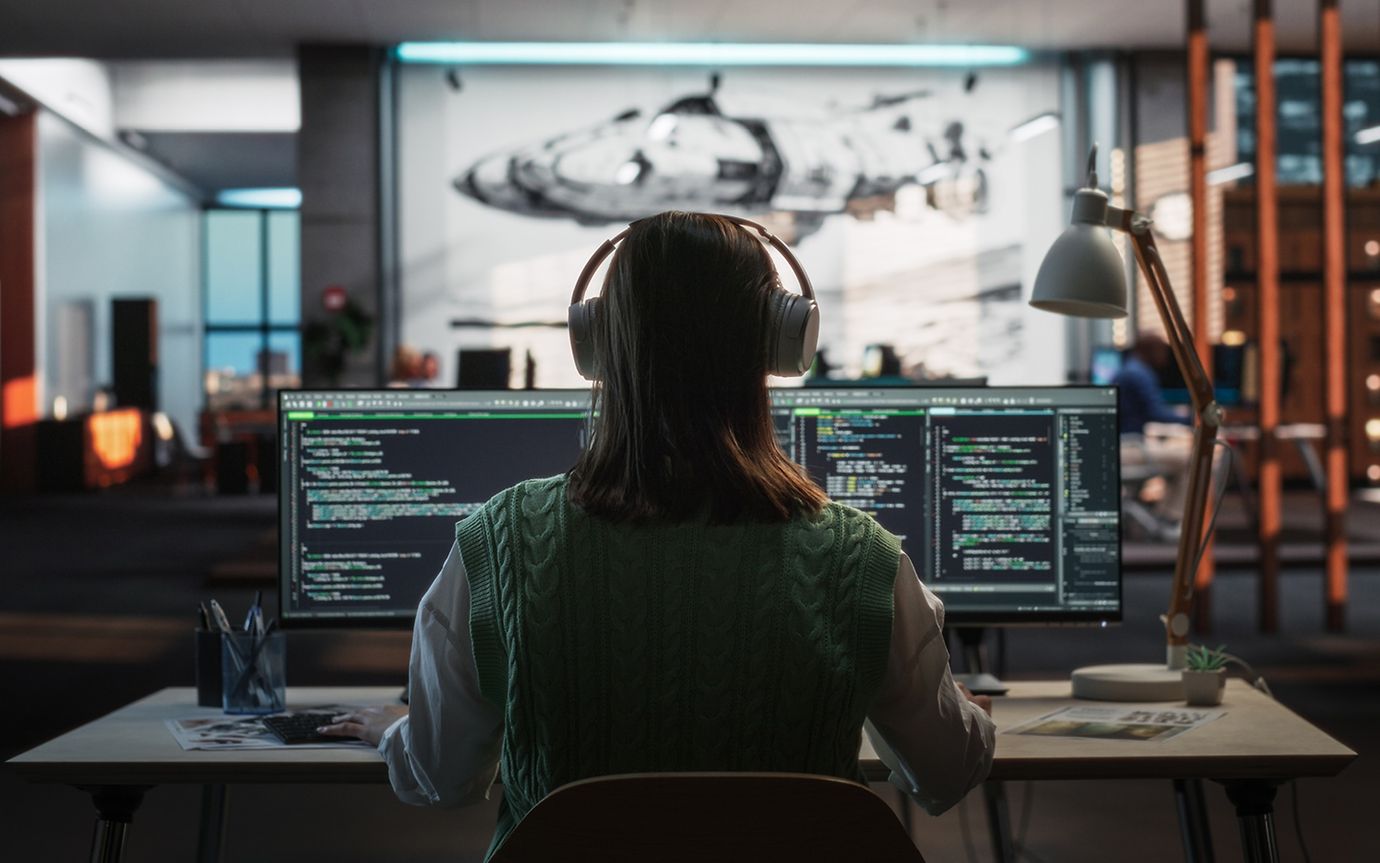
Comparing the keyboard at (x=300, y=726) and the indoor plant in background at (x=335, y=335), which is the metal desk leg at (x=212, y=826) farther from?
the indoor plant in background at (x=335, y=335)

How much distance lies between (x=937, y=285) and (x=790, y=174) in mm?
1637

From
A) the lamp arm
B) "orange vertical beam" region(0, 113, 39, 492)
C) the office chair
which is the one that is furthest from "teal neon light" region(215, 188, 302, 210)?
the lamp arm

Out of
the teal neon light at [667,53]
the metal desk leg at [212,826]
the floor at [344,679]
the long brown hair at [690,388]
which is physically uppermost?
the teal neon light at [667,53]

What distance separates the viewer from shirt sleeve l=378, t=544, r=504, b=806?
1.31 meters

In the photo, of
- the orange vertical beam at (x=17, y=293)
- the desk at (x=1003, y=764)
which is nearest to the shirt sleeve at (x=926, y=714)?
the desk at (x=1003, y=764)

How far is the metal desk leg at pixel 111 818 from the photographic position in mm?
1671

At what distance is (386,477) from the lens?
80.8 inches

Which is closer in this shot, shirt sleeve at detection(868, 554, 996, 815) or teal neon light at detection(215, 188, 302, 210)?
shirt sleeve at detection(868, 554, 996, 815)

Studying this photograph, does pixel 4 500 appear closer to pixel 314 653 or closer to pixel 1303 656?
pixel 314 653

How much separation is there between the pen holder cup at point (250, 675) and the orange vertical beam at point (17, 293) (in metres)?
13.7

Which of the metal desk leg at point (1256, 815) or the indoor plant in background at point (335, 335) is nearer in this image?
the metal desk leg at point (1256, 815)

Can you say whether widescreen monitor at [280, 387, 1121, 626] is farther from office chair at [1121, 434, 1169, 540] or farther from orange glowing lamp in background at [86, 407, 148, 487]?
orange glowing lamp in background at [86, 407, 148, 487]

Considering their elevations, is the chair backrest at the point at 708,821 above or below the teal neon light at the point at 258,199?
below

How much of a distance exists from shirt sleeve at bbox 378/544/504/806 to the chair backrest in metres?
0.27
